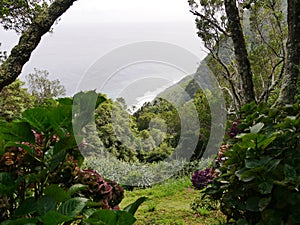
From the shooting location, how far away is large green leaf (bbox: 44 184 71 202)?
75 centimetres

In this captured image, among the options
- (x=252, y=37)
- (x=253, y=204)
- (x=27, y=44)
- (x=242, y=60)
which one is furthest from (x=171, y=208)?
(x=252, y=37)

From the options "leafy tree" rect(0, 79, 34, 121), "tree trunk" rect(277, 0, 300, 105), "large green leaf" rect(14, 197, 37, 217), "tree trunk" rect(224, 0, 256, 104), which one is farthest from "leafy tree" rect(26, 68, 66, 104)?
"large green leaf" rect(14, 197, 37, 217)

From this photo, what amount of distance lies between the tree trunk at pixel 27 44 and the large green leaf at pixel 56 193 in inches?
113

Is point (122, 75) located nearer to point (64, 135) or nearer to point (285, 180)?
point (64, 135)

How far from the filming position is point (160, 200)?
3.84 metres

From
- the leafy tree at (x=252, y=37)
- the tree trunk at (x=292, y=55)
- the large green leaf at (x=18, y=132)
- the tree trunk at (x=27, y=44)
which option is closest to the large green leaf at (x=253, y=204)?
the large green leaf at (x=18, y=132)

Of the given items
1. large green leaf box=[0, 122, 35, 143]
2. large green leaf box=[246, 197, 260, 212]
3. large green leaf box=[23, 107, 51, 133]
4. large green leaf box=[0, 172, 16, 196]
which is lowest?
large green leaf box=[0, 172, 16, 196]

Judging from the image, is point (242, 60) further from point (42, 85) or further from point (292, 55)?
point (42, 85)

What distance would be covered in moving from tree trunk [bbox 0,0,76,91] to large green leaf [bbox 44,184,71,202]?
2.88m

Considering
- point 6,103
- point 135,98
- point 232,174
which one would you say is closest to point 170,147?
point 135,98

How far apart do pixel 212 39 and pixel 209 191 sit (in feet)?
30.6

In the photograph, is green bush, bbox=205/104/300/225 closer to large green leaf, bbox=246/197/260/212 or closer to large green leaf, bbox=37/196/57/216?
large green leaf, bbox=246/197/260/212

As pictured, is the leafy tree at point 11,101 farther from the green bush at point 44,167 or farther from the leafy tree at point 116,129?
the green bush at point 44,167

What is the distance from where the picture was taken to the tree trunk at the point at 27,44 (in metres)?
3.32
